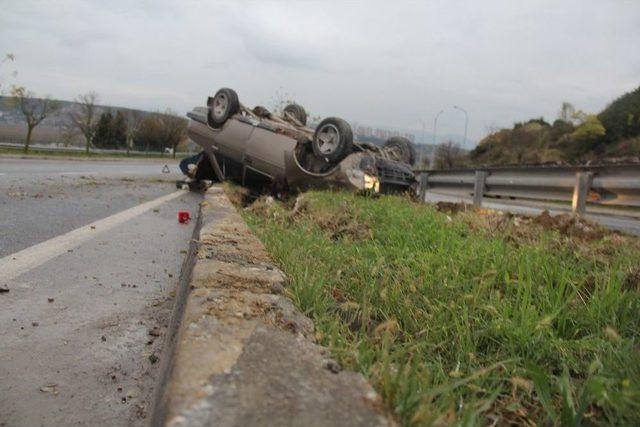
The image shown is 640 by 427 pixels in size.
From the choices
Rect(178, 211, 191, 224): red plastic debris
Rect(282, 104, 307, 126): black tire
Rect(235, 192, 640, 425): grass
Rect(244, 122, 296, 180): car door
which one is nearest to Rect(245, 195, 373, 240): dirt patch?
Rect(235, 192, 640, 425): grass

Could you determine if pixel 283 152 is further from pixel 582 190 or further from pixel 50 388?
pixel 50 388

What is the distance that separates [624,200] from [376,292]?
5239 mm

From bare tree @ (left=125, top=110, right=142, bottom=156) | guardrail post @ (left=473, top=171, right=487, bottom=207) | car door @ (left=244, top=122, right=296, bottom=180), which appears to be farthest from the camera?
bare tree @ (left=125, top=110, right=142, bottom=156)

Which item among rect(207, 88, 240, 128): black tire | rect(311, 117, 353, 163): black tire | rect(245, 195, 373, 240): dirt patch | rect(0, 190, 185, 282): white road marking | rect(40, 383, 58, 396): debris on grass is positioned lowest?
rect(0, 190, 185, 282): white road marking

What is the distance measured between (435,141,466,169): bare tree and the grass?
42210 mm

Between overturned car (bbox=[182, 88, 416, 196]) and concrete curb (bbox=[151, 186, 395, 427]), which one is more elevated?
overturned car (bbox=[182, 88, 416, 196])

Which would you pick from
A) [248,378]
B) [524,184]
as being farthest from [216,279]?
[524,184]

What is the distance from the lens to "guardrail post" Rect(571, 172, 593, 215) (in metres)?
6.84

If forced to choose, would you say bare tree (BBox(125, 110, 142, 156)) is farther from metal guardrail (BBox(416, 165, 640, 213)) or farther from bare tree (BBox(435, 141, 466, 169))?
metal guardrail (BBox(416, 165, 640, 213))

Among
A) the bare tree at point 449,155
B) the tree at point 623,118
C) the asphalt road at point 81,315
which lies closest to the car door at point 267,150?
the asphalt road at point 81,315

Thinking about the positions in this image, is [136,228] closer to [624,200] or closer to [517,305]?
[517,305]

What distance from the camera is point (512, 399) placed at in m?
1.57

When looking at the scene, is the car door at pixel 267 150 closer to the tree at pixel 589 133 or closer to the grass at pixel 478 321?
the grass at pixel 478 321

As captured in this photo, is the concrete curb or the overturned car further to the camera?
the overturned car
